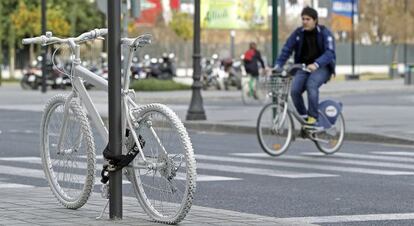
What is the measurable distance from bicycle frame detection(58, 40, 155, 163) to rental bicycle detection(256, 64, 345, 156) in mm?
6362

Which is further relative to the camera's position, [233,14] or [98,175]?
[233,14]

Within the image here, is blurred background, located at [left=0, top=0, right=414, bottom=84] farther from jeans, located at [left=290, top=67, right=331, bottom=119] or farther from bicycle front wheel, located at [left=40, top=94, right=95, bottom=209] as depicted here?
bicycle front wheel, located at [left=40, top=94, right=95, bottom=209]

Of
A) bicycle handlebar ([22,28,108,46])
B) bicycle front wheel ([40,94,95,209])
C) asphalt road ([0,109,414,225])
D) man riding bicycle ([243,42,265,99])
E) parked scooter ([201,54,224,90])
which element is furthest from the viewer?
parked scooter ([201,54,224,90])

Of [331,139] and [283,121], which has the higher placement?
[283,121]

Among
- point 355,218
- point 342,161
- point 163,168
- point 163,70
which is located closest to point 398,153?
point 342,161

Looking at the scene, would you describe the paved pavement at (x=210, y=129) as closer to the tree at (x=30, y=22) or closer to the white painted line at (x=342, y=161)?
the white painted line at (x=342, y=161)

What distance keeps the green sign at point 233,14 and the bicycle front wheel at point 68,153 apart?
199 ft

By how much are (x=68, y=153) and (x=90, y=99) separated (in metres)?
0.53

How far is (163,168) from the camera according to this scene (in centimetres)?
792

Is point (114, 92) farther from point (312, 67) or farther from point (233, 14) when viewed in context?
point (233, 14)

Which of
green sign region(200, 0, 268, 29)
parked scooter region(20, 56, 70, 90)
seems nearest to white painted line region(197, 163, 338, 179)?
parked scooter region(20, 56, 70, 90)

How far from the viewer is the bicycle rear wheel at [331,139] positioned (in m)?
15.7

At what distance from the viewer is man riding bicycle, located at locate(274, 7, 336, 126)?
15.2m

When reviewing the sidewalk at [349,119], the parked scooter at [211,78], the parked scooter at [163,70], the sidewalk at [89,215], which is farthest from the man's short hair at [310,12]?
the parked scooter at [163,70]
